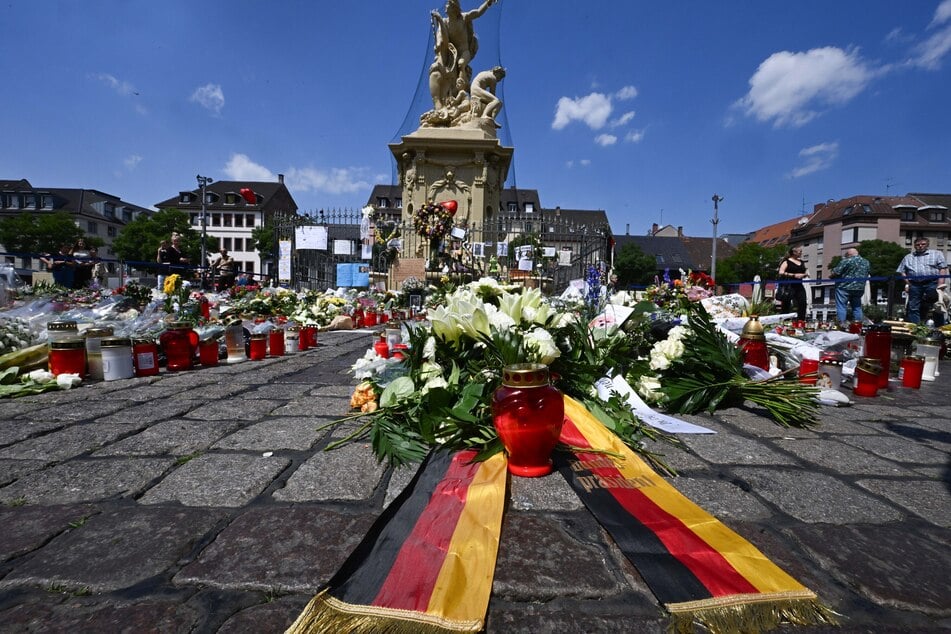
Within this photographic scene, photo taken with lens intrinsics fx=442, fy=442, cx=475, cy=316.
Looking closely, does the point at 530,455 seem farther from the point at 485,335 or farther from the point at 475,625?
the point at 475,625

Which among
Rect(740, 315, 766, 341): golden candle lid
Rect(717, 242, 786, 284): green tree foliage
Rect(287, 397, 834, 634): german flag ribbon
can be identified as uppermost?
Rect(717, 242, 786, 284): green tree foliage

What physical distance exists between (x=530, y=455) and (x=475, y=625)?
764 millimetres

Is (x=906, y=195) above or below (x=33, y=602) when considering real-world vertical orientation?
above

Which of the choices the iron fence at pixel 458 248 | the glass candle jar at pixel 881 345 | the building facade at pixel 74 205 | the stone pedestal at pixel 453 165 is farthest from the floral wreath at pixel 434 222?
the building facade at pixel 74 205

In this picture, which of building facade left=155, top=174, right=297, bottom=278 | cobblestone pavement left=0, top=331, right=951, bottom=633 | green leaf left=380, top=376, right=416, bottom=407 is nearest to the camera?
cobblestone pavement left=0, top=331, right=951, bottom=633

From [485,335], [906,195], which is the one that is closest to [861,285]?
[485,335]

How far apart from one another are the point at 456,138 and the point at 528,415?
1209 cm

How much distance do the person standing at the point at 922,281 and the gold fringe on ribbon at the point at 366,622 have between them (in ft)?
31.7

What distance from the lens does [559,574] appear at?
1.08 m

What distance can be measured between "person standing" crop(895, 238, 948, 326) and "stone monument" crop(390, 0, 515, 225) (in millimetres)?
9369

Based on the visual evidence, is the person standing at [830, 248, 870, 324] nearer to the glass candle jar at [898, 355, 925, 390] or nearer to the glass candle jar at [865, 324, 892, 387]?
the glass candle jar at [898, 355, 925, 390]

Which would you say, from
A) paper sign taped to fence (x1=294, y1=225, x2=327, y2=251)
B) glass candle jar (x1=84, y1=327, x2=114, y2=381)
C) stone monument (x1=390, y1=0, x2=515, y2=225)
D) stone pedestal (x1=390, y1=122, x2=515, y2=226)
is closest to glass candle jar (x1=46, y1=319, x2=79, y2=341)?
glass candle jar (x1=84, y1=327, x2=114, y2=381)

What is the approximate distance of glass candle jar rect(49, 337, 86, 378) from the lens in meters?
3.19

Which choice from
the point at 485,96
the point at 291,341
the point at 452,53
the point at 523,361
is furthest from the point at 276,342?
the point at 452,53
